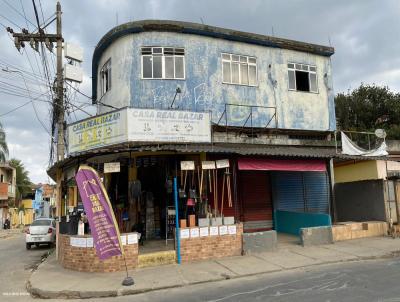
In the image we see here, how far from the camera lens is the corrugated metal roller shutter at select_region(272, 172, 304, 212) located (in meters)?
15.9

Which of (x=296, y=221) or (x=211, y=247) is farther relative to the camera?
(x=296, y=221)

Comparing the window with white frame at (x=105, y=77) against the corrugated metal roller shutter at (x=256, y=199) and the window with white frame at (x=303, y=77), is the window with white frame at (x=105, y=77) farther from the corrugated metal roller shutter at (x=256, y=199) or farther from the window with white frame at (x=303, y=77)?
the window with white frame at (x=303, y=77)

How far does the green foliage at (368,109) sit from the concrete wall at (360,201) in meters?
23.3

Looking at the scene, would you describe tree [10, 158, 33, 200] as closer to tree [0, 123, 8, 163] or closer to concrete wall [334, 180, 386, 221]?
tree [0, 123, 8, 163]

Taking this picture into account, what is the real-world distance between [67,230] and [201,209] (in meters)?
4.27

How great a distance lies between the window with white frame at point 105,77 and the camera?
1645 cm

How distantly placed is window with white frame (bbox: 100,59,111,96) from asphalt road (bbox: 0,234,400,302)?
9.08 meters

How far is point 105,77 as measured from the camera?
17.0 metres

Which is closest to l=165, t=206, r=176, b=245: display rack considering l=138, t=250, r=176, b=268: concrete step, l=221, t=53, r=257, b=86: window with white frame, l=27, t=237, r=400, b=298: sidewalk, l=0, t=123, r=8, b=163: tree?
l=138, t=250, r=176, b=268: concrete step

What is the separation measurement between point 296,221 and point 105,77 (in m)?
10.1

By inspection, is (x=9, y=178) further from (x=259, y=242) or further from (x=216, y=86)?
(x=259, y=242)

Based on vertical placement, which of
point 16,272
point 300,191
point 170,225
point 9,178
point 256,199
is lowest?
point 16,272

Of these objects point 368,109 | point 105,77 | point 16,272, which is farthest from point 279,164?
point 368,109


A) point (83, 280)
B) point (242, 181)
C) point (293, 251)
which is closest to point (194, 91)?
point (242, 181)
